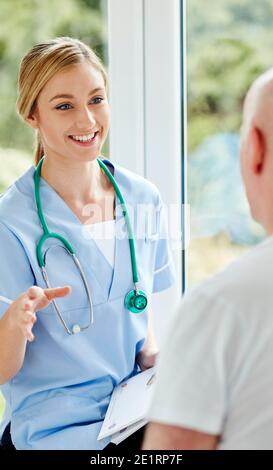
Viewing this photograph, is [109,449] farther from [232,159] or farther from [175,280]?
[232,159]

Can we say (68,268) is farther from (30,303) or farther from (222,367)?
(222,367)

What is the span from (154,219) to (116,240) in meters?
0.14

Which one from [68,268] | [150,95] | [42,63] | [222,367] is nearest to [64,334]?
[68,268]

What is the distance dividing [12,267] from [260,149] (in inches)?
28.4

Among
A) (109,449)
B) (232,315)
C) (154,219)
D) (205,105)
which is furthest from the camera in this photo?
(205,105)

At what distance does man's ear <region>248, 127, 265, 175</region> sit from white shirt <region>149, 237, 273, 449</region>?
0.38ft

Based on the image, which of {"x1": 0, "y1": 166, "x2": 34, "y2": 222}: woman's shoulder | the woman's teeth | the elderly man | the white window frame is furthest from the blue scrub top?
the elderly man

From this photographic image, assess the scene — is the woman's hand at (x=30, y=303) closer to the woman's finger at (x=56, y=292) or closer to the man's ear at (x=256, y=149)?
the woman's finger at (x=56, y=292)

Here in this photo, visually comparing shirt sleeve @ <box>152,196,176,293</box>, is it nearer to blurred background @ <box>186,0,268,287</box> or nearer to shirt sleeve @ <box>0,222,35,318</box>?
blurred background @ <box>186,0,268,287</box>

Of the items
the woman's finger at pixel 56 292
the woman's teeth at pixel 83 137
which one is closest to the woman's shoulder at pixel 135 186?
the woman's teeth at pixel 83 137

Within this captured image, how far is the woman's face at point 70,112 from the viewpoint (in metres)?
1.56

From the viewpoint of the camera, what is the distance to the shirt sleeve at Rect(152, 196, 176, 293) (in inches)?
68.2

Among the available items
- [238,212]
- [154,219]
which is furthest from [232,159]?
[154,219]

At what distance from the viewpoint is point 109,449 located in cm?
146
